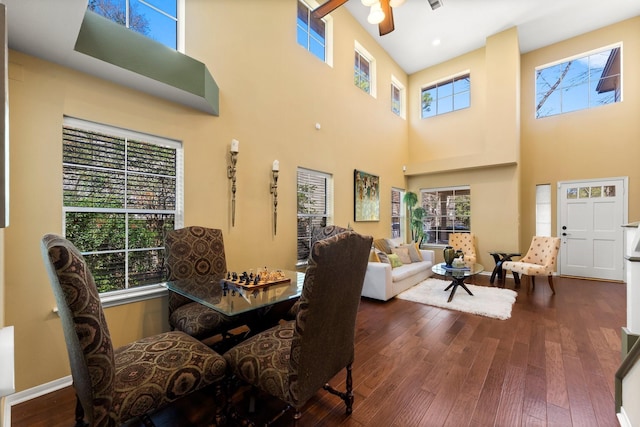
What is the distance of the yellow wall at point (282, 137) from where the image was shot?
75.9 inches

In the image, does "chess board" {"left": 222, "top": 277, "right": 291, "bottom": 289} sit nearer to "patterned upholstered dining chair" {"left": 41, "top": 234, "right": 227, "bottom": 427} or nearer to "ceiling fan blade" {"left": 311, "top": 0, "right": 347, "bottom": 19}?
"patterned upholstered dining chair" {"left": 41, "top": 234, "right": 227, "bottom": 427}

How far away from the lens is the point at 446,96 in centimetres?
667

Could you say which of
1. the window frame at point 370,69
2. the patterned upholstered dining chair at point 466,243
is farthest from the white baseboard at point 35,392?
the patterned upholstered dining chair at point 466,243

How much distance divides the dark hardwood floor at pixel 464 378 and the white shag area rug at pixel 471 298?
0.20m

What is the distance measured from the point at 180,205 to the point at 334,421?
7.56ft

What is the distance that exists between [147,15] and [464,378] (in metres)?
4.27

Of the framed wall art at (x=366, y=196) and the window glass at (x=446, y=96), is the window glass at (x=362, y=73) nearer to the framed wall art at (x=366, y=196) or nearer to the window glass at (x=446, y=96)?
the framed wall art at (x=366, y=196)

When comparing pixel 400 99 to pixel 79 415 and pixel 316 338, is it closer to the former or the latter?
pixel 316 338

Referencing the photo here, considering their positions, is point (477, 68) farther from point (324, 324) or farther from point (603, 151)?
point (324, 324)

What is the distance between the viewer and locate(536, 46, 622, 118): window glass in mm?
5254

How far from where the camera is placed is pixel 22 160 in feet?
6.18

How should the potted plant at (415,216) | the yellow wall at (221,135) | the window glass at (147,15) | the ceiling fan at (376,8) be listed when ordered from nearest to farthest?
the yellow wall at (221,135), the window glass at (147,15), the ceiling fan at (376,8), the potted plant at (415,216)

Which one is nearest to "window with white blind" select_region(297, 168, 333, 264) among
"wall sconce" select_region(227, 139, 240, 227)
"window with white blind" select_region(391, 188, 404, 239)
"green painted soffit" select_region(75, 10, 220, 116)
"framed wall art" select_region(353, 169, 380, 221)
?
"framed wall art" select_region(353, 169, 380, 221)

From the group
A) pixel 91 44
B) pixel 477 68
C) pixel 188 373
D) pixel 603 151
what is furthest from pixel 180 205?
pixel 603 151
